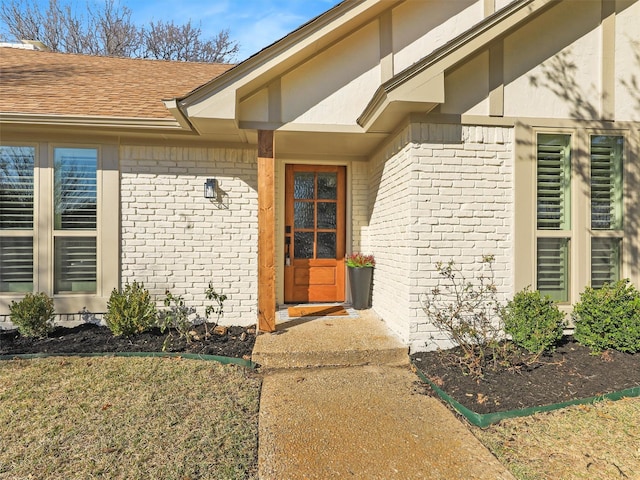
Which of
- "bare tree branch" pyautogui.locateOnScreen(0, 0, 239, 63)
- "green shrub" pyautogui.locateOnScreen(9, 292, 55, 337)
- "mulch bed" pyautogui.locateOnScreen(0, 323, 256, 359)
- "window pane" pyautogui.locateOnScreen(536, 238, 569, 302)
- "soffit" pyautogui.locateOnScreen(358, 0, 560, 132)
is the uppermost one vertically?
"bare tree branch" pyautogui.locateOnScreen(0, 0, 239, 63)

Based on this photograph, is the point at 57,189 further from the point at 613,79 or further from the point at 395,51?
the point at 613,79

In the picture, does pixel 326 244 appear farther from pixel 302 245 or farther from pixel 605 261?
pixel 605 261

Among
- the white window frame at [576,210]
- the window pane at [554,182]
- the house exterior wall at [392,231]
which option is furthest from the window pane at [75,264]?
the window pane at [554,182]

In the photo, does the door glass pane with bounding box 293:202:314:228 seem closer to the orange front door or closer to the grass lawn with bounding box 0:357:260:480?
the orange front door

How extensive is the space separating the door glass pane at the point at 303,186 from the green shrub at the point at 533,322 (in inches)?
140

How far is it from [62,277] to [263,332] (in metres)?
2.99

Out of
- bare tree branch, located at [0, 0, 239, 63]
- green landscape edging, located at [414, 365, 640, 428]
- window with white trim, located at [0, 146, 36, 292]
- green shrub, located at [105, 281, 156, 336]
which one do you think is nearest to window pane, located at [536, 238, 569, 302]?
green landscape edging, located at [414, 365, 640, 428]

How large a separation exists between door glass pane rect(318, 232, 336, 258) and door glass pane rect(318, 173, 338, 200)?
65cm

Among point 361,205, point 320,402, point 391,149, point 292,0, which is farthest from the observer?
point 292,0

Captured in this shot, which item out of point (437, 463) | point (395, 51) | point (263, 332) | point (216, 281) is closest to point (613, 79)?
point (395, 51)

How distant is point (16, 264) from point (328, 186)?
15.5 feet

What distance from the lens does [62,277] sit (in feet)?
16.4

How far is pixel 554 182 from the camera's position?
4473 millimetres

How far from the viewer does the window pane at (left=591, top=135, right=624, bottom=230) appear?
4.52m
